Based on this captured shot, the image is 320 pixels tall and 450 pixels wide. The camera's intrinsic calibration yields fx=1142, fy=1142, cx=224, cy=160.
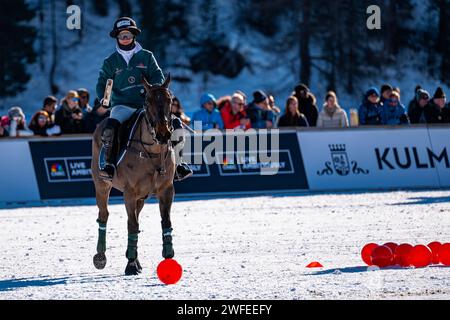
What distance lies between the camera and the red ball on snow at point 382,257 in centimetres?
1238

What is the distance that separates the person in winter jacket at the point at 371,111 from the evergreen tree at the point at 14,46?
927 inches

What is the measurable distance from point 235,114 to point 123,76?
459 inches

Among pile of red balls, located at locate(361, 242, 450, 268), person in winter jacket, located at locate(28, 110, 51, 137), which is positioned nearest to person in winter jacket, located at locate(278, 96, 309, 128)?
person in winter jacket, located at locate(28, 110, 51, 137)

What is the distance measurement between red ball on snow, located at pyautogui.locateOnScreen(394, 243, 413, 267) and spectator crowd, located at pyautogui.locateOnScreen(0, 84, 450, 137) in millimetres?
12308

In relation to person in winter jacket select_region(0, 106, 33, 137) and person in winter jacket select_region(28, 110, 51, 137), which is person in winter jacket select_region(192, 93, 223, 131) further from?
person in winter jacket select_region(0, 106, 33, 137)

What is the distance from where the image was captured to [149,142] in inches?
519

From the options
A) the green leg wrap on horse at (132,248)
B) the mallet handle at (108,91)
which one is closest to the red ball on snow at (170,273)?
the green leg wrap on horse at (132,248)

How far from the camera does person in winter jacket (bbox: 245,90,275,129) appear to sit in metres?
25.1

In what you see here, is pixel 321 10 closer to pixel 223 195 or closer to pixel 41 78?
pixel 41 78

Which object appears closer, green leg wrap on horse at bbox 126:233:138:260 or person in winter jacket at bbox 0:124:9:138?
green leg wrap on horse at bbox 126:233:138:260

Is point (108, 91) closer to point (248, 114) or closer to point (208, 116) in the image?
point (208, 116)

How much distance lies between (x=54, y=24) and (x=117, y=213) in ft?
99.7

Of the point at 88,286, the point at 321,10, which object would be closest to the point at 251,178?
the point at 88,286

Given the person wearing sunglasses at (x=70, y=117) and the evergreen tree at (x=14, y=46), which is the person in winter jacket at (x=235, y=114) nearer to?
the person wearing sunglasses at (x=70, y=117)
